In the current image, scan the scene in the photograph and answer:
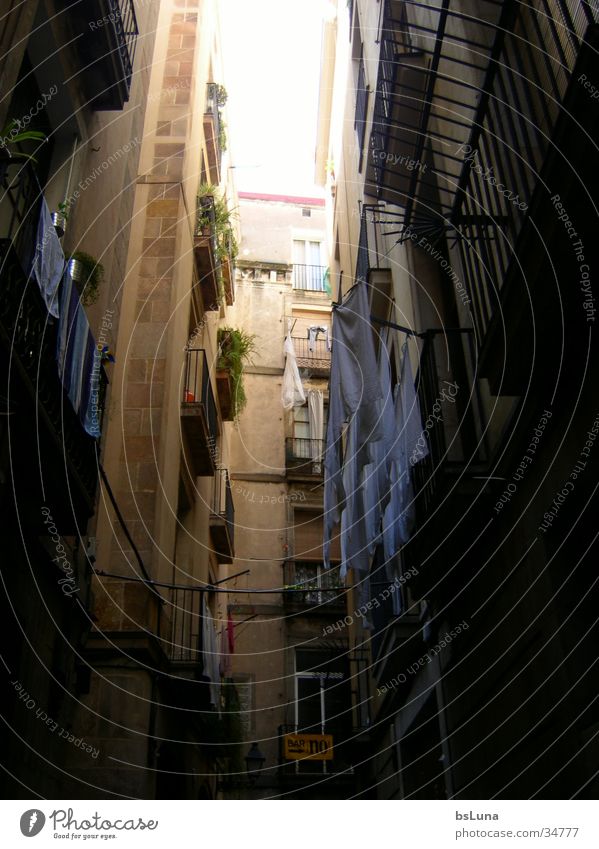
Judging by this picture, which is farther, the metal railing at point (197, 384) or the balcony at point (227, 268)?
the balcony at point (227, 268)

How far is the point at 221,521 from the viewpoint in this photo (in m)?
17.7

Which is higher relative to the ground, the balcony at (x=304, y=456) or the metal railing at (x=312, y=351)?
the metal railing at (x=312, y=351)

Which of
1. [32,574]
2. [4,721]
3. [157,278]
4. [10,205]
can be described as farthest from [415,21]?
[4,721]

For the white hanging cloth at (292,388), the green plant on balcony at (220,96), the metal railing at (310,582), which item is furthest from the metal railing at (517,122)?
the metal railing at (310,582)

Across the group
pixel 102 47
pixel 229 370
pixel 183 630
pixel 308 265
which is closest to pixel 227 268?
pixel 229 370

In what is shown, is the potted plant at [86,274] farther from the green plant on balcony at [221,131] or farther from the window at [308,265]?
the window at [308,265]

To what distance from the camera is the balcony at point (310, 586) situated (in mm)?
21125

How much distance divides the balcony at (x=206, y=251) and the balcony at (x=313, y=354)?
8.11 m

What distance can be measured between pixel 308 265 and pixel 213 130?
10147 mm

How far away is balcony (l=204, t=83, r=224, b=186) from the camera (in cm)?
1808

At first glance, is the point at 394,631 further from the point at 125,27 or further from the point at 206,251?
the point at 206,251

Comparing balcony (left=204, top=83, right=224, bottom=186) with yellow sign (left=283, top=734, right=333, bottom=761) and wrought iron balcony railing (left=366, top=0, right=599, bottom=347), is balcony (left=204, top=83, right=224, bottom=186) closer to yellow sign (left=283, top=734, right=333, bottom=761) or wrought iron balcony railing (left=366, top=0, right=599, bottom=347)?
wrought iron balcony railing (left=366, top=0, right=599, bottom=347)

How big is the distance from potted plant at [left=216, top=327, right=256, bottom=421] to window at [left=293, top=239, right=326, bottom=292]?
7732 mm

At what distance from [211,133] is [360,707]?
12855 mm
